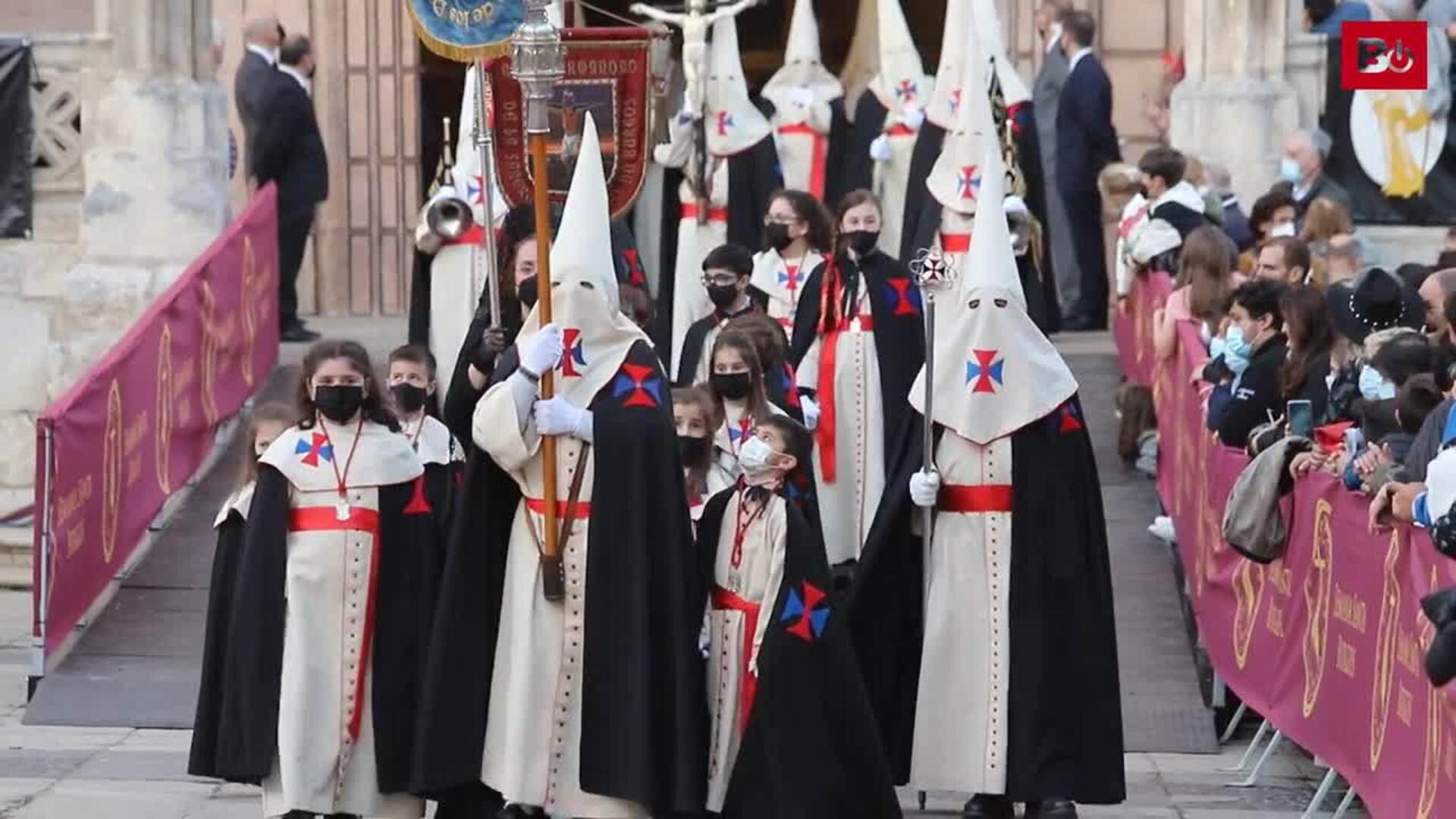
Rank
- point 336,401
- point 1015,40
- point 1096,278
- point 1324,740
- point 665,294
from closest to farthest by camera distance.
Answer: point 336,401
point 1324,740
point 665,294
point 1096,278
point 1015,40

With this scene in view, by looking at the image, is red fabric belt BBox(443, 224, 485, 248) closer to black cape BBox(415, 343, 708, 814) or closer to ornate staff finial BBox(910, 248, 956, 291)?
ornate staff finial BBox(910, 248, 956, 291)

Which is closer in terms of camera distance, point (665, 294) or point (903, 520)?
point (903, 520)

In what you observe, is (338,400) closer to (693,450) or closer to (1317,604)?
(693,450)

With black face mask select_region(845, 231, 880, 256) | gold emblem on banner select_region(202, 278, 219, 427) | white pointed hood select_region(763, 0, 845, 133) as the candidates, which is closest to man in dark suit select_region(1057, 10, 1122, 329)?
white pointed hood select_region(763, 0, 845, 133)

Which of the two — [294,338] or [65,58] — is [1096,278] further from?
[65,58]

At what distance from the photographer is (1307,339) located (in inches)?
433

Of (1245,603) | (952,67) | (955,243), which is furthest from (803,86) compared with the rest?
(1245,603)

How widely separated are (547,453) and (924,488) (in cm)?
143

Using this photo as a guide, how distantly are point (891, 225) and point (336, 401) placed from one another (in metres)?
8.13

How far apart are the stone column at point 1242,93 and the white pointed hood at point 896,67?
1.57 metres

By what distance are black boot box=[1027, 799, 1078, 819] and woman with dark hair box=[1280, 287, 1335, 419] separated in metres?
1.83

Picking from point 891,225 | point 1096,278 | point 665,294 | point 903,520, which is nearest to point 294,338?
point 665,294

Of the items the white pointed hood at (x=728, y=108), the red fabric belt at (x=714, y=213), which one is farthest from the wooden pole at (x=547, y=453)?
the white pointed hood at (x=728, y=108)

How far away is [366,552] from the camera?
30.9 feet
